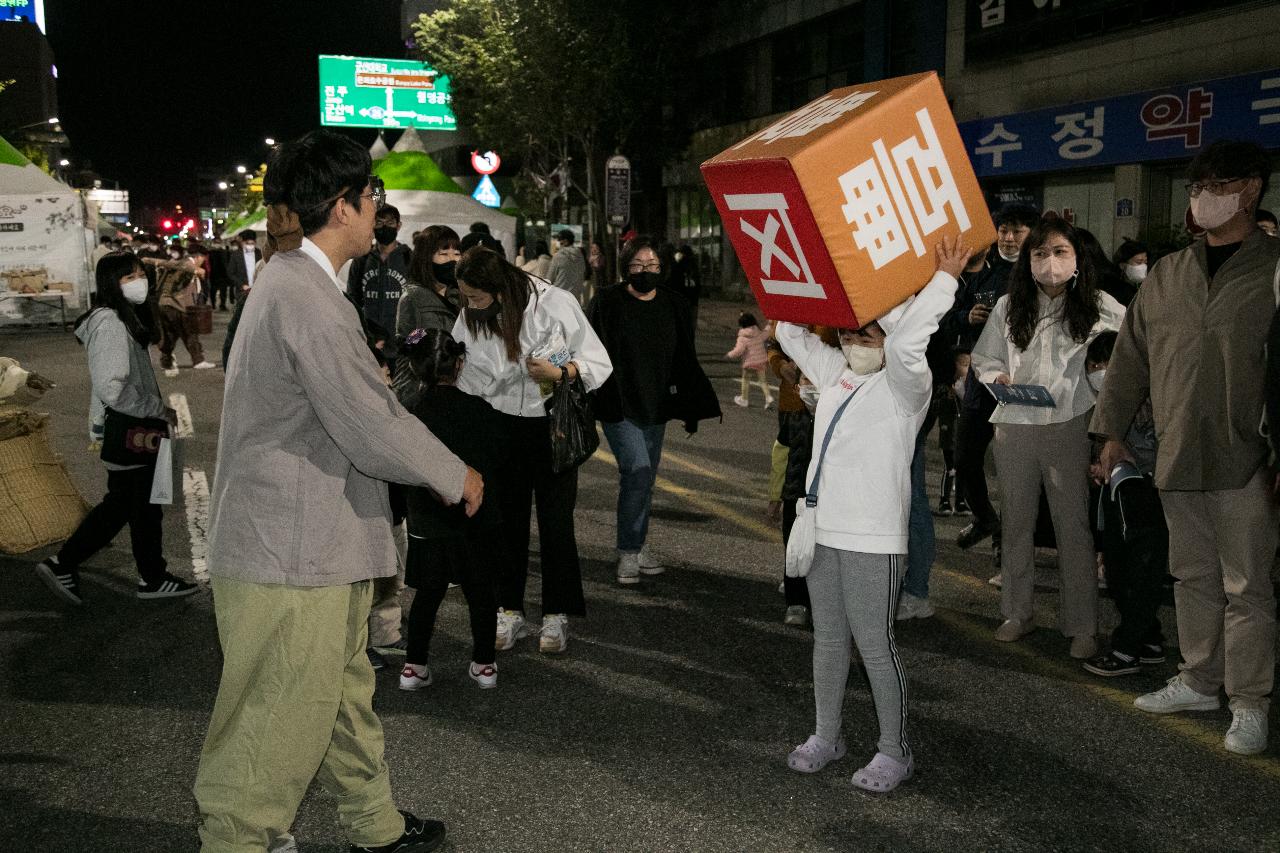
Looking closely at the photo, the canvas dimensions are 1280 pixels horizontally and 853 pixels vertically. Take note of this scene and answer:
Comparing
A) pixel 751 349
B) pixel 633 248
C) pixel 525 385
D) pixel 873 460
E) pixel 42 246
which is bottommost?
pixel 751 349

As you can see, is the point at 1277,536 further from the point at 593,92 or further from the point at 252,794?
the point at 593,92

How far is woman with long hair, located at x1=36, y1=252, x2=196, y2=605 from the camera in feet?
18.7

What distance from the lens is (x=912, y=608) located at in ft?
18.8

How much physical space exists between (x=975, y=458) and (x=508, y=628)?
2.83 metres

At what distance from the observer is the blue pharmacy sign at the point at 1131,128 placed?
1588 centimetres

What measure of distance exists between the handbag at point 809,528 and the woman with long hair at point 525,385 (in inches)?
63.2

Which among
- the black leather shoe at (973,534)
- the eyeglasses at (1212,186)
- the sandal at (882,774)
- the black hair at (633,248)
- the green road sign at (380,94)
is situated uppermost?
the green road sign at (380,94)

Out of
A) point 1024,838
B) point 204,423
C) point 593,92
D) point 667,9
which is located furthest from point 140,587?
point 667,9

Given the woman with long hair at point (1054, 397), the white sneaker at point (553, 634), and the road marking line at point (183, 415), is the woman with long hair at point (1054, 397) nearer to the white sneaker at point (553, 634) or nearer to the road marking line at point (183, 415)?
the white sneaker at point (553, 634)

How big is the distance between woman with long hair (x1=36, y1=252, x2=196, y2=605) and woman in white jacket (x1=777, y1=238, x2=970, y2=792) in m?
3.56

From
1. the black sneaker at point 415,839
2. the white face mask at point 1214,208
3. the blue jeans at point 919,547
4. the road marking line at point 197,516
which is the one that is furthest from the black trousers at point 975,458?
the road marking line at point 197,516

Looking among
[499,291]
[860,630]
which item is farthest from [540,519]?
[860,630]

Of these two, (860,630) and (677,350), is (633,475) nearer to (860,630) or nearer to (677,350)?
(677,350)

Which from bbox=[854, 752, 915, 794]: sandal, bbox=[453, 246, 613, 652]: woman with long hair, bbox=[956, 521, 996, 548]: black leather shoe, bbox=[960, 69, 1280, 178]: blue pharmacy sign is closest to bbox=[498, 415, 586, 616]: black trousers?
bbox=[453, 246, 613, 652]: woman with long hair
